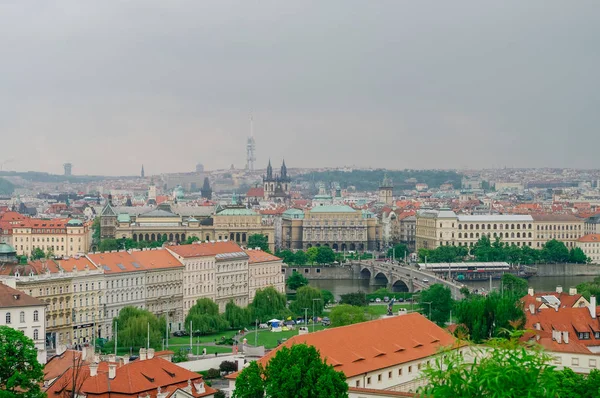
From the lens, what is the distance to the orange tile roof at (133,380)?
37.9 m

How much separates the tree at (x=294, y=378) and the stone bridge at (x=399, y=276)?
56689 mm

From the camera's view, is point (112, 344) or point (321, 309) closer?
point (112, 344)

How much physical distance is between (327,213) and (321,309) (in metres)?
80.4

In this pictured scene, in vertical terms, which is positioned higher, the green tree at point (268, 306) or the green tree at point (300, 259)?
the green tree at point (268, 306)

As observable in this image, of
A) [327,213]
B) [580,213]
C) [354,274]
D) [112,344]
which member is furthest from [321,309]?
[580,213]

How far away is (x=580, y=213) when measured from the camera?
6796 inches

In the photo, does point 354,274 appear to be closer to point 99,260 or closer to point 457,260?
point 457,260

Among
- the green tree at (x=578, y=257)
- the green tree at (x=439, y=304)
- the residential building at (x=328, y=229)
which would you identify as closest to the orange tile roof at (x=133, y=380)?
the green tree at (x=439, y=304)

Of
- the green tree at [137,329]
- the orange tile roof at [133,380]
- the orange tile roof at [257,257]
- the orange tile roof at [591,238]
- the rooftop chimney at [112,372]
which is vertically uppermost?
the rooftop chimney at [112,372]

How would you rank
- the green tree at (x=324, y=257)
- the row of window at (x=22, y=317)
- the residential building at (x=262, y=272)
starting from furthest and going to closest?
the green tree at (x=324, y=257), the residential building at (x=262, y=272), the row of window at (x=22, y=317)

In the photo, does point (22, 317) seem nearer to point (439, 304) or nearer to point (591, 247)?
point (439, 304)

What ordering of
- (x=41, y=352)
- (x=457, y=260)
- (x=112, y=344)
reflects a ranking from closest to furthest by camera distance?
(x=41, y=352)
(x=112, y=344)
(x=457, y=260)

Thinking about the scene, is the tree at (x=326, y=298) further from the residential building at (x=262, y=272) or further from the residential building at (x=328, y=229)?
the residential building at (x=328, y=229)

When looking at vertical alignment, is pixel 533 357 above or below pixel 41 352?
above
